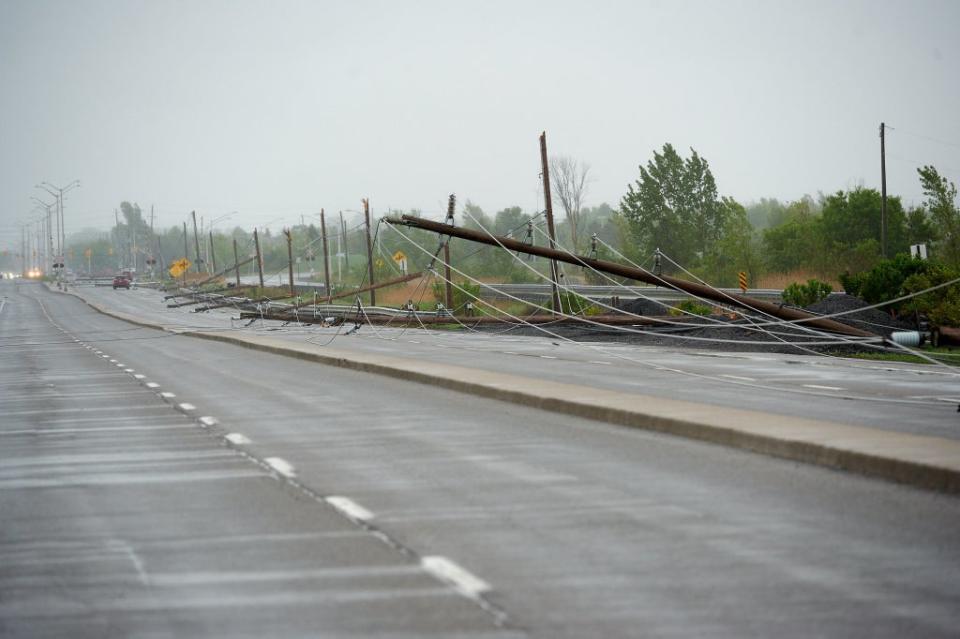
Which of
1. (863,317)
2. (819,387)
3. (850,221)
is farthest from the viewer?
(850,221)

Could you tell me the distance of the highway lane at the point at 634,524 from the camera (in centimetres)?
598

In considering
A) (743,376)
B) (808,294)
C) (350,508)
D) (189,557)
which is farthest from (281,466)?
(808,294)

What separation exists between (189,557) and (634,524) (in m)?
2.73

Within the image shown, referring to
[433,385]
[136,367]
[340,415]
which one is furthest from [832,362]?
[136,367]

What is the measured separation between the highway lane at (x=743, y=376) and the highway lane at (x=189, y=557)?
6.81 meters

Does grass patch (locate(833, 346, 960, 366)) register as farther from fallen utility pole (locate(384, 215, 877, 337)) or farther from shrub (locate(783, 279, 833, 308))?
shrub (locate(783, 279, 833, 308))

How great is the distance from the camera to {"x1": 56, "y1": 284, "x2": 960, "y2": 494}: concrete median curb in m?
9.70

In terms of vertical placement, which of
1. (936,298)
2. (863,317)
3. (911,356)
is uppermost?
(936,298)

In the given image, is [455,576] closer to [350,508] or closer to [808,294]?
[350,508]

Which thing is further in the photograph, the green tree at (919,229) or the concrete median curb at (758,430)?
the green tree at (919,229)

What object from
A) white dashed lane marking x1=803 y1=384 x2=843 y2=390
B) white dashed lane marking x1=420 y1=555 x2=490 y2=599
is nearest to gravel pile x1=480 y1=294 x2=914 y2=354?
white dashed lane marking x1=803 y1=384 x2=843 y2=390

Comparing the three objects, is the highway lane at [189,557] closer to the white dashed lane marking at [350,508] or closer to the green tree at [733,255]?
the white dashed lane marking at [350,508]

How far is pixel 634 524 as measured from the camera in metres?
8.18

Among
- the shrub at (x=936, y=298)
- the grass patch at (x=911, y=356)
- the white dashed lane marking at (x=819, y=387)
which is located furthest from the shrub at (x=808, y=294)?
the white dashed lane marking at (x=819, y=387)
